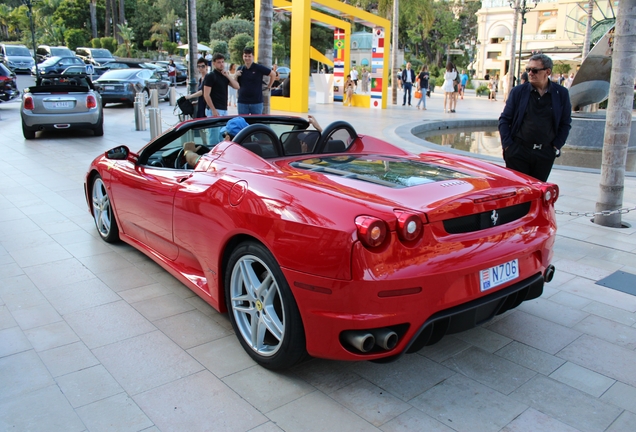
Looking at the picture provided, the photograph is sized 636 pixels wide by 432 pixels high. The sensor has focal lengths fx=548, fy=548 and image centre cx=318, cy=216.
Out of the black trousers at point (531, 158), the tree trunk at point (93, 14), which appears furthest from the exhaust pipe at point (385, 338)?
the tree trunk at point (93, 14)

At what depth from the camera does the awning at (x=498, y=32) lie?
216 feet

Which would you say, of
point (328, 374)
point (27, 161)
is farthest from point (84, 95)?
point (328, 374)

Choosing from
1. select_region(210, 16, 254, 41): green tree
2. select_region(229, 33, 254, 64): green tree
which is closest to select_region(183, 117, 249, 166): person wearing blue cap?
select_region(229, 33, 254, 64): green tree

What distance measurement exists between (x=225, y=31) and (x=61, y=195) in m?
43.8

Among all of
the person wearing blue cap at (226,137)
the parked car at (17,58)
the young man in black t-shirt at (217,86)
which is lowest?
the person wearing blue cap at (226,137)

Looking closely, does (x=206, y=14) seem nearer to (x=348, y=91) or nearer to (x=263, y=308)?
(x=348, y=91)

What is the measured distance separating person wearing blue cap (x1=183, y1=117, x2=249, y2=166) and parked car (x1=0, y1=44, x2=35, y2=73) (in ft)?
128

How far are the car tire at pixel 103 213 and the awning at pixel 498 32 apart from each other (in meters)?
68.4

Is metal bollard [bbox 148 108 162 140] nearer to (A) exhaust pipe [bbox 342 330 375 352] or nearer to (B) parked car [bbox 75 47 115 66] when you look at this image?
(A) exhaust pipe [bbox 342 330 375 352]

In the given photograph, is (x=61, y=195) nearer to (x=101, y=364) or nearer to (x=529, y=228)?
(x=101, y=364)

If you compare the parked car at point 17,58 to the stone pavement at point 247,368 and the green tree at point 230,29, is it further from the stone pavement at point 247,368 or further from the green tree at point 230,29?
the stone pavement at point 247,368

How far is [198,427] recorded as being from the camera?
2619 millimetres

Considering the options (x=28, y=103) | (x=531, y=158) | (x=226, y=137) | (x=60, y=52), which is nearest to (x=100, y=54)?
(x=60, y=52)

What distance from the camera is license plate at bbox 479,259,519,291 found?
286 cm
